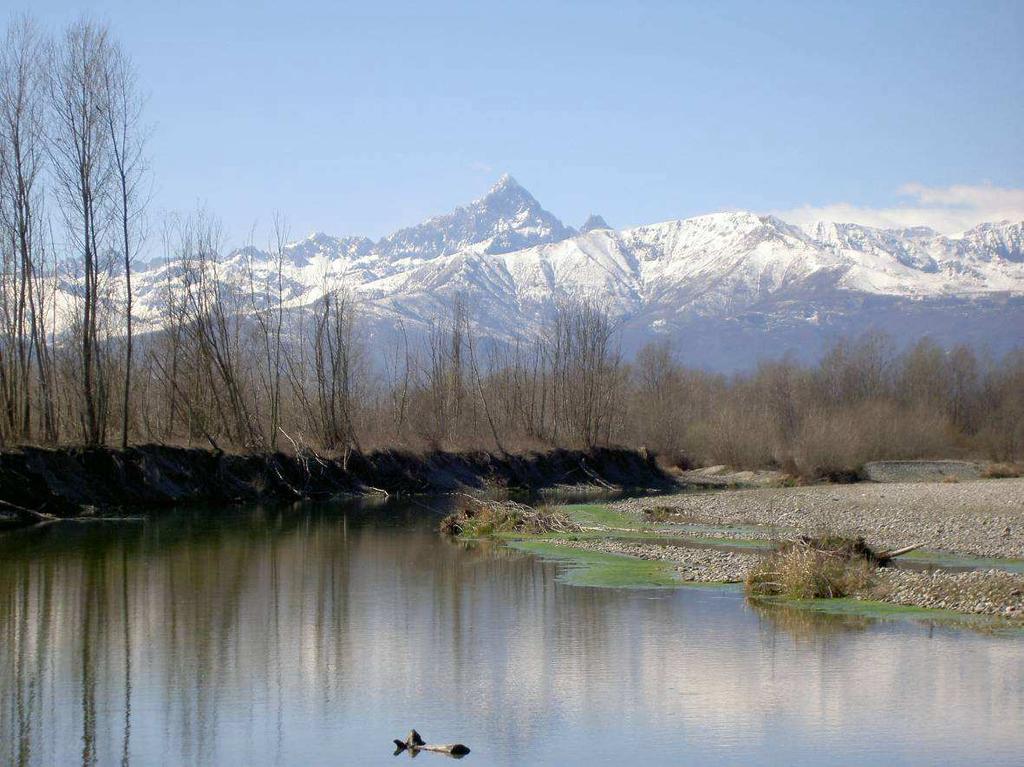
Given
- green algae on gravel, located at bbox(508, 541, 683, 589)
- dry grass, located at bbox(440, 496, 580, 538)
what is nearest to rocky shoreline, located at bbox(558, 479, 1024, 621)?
green algae on gravel, located at bbox(508, 541, 683, 589)

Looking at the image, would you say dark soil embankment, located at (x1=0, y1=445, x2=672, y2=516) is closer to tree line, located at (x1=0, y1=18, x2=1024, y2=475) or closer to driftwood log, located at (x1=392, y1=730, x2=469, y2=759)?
tree line, located at (x1=0, y1=18, x2=1024, y2=475)

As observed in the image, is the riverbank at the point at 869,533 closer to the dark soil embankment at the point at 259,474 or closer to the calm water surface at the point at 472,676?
the calm water surface at the point at 472,676

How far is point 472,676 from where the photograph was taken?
16500 millimetres

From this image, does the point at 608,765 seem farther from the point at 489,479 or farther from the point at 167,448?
the point at 489,479

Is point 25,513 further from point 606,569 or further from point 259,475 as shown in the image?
point 606,569

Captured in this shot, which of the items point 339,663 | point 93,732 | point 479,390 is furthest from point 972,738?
point 479,390

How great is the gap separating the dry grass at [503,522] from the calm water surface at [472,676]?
1044 cm

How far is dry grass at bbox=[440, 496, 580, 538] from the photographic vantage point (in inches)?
1471

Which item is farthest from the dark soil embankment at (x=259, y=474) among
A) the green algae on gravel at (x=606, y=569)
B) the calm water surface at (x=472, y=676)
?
the green algae on gravel at (x=606, y=569)

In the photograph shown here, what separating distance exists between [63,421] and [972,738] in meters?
45.6

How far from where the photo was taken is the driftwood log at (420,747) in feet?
41.5

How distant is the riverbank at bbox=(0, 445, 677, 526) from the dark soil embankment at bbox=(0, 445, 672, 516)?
53 millimetres

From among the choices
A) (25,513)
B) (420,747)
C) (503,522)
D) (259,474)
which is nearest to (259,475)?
(259,474)

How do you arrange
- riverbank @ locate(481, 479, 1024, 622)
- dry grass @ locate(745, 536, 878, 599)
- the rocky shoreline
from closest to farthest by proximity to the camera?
the rocky shoreline → riverbank @ locate(481, 479, 1024, 622) → dry grass @ locate(745, 536, 878, 599)
